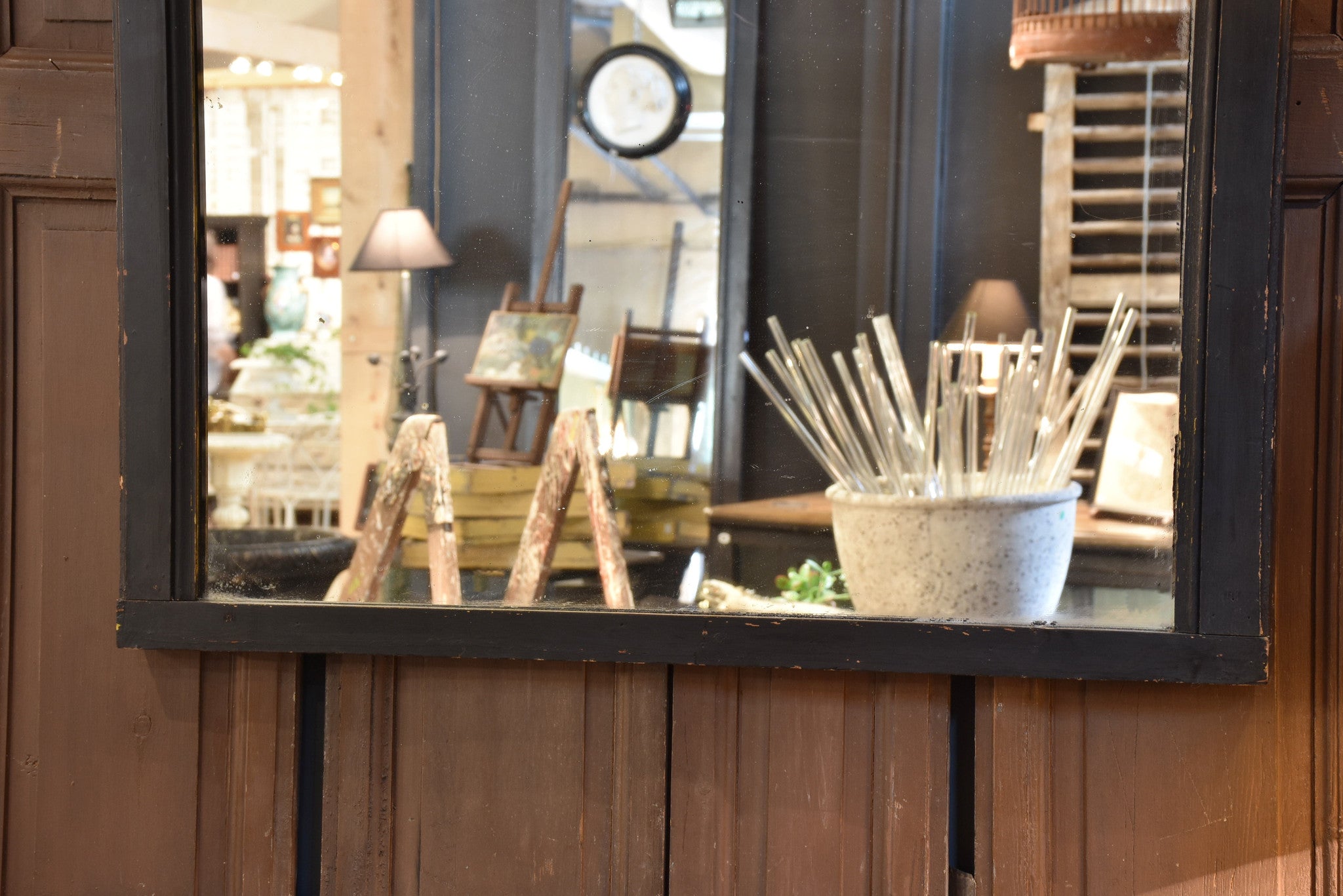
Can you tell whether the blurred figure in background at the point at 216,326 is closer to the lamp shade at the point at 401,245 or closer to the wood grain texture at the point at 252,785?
Answer: the lamp shade at the point at 401,245

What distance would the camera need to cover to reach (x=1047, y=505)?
0.87 m

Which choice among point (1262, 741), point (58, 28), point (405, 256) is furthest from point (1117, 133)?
point (58, 28)

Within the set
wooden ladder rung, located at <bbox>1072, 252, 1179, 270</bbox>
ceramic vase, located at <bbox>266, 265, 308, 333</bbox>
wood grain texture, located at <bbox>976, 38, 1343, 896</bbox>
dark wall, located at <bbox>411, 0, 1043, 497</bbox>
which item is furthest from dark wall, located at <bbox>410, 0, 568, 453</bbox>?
wood grain texture, located at <bbox>976, 38, 1343, 896</bbox>

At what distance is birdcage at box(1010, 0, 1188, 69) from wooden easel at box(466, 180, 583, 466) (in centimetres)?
42

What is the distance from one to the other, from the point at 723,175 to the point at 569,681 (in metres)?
0.48

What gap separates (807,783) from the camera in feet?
2.88

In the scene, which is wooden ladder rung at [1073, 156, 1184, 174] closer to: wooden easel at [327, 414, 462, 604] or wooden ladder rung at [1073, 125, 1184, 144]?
wooden ladder rung at [1073, 125, 1184, 144]

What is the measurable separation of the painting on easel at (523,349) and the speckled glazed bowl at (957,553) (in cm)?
28

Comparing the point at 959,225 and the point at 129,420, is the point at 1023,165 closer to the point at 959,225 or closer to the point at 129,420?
the point at 959,225

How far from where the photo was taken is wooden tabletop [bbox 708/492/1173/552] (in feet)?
2.73

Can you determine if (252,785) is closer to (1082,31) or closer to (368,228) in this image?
(368,228)

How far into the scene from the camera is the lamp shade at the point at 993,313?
2.93 ft

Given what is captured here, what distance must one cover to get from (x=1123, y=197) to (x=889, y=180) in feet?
0.63

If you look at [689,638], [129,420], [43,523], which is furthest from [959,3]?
[43,523]
